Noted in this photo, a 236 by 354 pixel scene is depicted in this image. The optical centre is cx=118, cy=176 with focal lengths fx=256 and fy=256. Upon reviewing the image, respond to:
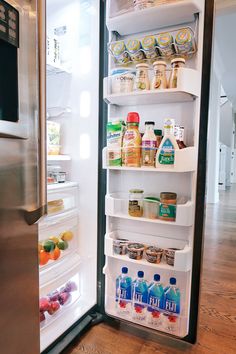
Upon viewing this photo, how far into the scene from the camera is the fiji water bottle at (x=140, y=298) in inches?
50.4

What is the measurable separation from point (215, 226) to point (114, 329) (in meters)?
2.32

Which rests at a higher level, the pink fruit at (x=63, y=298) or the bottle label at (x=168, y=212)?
the bottle label at (x=168, y=212)

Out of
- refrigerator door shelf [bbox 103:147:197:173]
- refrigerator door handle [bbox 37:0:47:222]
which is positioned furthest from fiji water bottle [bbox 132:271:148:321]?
refrigerator door handle [bbox 37:0:47:222]

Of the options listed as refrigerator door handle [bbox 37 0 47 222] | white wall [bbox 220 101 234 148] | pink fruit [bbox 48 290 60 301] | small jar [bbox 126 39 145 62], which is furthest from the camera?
white wall [bbox 220 101 234 148]

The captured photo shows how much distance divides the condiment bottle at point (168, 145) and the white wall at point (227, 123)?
704 centimetres

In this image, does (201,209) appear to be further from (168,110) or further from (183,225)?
(168,110)

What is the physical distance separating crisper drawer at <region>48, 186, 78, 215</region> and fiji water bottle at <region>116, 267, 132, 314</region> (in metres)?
0.44

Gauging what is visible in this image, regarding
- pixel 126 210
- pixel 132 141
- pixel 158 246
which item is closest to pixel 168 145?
pixel 132 141

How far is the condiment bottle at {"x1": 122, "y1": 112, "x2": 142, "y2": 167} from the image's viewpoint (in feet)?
3.87

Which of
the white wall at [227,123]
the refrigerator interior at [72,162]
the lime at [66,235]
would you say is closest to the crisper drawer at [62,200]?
the refrigerator interior at [72,162]

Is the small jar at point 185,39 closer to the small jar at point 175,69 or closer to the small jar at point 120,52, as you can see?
the small jar at point 175,69

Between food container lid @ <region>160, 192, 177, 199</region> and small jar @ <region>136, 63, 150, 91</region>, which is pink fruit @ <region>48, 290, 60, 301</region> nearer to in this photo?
food container lid @ <region>160, 192, 177, 199</region>

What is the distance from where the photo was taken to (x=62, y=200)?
52.6 inches

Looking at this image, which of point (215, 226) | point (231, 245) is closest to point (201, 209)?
point (231, 245)
